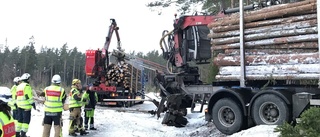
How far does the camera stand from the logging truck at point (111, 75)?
1788cm

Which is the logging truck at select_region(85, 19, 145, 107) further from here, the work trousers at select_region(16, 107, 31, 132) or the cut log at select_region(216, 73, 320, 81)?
the cut log at select_region(216, 73, 320, 81)

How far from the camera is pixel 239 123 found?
8.02 metres

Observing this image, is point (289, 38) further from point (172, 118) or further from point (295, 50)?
point (172, 118)

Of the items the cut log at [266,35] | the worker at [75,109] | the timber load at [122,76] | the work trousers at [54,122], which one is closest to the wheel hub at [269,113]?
the cut log at [266,35]

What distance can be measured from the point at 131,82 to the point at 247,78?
1146cm

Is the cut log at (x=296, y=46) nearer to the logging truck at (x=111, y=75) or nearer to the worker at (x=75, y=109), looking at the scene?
the worker at (x=75, y=109)

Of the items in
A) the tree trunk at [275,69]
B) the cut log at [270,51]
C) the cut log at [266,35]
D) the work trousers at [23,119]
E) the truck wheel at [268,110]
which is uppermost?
the cut log at [266,35]

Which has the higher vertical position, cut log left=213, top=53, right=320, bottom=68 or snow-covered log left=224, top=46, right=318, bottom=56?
snow-covered log left=224, top=46, right=318, bottom=56

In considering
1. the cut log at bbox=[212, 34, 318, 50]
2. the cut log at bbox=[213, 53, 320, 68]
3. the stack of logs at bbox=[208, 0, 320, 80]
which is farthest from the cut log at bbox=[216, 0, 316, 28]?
the cut log at bbox=[213, 53, 320, 68]

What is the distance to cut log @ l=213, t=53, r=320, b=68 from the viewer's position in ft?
21.7

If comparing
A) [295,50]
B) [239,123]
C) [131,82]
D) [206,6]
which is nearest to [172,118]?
[239,123]

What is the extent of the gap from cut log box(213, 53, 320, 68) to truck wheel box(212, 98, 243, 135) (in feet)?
3.00

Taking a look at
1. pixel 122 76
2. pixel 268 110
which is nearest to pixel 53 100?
pixel 268 110

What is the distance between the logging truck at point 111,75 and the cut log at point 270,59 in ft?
32.1
